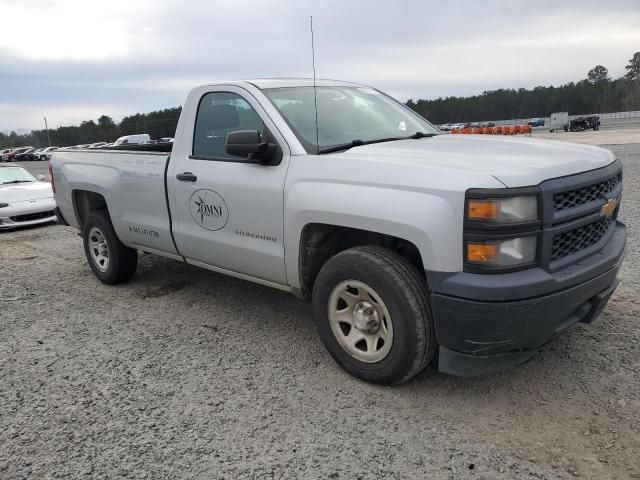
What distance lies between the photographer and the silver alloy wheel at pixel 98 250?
5.54 metres

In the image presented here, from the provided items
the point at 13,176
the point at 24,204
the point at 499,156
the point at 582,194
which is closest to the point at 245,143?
the point at 499,156

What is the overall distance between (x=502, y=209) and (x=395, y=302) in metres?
0.77

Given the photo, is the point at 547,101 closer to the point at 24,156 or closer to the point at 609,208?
the point at 24,156

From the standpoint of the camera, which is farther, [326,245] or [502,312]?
[326,245]

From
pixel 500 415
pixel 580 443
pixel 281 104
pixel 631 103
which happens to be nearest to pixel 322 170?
pixel 281 104

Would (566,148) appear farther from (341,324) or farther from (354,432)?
(354,432)

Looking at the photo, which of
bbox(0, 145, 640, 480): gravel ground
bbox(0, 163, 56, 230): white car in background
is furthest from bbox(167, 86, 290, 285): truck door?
bbox(0, 163, 56, 230): white car in background

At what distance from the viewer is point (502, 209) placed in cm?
256

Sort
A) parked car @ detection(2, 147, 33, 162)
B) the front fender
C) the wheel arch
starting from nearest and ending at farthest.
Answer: the front fender < the wheel arch < parked car @ detection(2, 147, 33, 162)

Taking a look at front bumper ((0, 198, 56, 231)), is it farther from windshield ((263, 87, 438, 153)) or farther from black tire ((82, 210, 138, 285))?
windshield ((263, 87, 438, 153))

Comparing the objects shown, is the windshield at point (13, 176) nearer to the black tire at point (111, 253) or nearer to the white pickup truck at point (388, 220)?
the black tire at point (111, 253)

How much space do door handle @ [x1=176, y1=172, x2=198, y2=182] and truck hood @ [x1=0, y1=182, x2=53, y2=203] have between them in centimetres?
738

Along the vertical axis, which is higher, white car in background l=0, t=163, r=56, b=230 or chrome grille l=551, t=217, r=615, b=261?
chrome grille l=551, t=217, r=615, b=261

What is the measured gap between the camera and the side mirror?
3379mm
